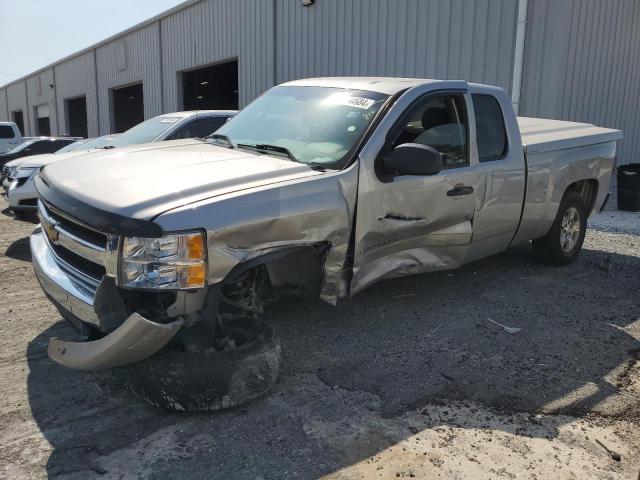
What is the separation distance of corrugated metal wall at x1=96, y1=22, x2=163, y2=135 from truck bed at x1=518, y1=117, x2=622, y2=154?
1783cm

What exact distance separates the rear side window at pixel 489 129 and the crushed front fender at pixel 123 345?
3133 mm

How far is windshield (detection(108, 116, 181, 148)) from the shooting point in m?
7.44

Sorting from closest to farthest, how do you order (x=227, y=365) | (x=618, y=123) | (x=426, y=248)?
(x=227, y=365)
(x=426, y=248)
(x=618, y=123)

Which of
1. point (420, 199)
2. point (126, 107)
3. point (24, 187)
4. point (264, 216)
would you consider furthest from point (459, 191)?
point (126, 107)

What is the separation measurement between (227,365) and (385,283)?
2.50 m

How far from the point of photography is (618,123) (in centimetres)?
1286

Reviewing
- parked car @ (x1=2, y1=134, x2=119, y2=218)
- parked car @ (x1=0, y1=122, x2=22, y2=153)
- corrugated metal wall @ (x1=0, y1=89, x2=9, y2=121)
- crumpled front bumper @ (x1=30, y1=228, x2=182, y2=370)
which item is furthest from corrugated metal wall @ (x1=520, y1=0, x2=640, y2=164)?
corrugated metal wall @ (x1=0, y1=89, x2=9, y2=121)

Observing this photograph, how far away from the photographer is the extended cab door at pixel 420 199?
12.1 feet

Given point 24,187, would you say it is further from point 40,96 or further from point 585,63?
point 40,96

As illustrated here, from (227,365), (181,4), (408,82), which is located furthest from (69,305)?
(181,4)

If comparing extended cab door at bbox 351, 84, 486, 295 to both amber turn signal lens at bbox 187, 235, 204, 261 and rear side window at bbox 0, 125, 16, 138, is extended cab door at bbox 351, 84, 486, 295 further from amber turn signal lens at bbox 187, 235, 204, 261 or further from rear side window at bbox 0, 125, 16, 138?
rear side window at bbox 0, 125, 16, 138

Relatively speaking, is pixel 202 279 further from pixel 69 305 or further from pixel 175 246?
pixel 69 305

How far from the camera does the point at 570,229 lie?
6.10 m

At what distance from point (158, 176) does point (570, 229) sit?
15.6ft
